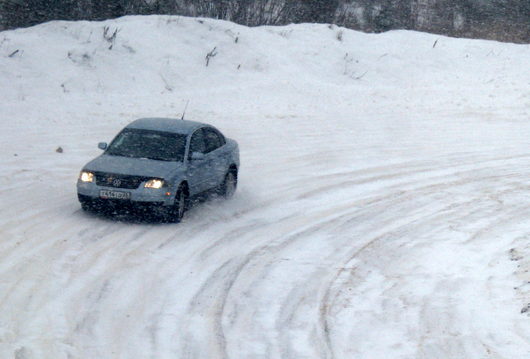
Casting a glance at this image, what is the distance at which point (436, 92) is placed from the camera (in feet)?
104

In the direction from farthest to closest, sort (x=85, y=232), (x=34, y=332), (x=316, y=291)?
(x=85, y=232) → (x=316, y=291) → (x=34, y=332)

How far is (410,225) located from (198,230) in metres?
3.68

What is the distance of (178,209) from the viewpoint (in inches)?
532

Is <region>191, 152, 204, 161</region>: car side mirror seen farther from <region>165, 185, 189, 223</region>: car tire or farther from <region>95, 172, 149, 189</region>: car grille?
<region>95, 172, 149, 189</region>: car grille

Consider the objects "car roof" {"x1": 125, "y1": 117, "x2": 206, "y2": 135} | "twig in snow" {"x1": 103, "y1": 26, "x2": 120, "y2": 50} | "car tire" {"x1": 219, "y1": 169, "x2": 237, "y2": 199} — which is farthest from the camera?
"twig in snow" {"x1": 103, "y1": 26, "x2": 120, "y2": 50}

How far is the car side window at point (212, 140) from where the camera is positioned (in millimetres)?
15231

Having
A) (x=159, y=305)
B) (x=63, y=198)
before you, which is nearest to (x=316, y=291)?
(x=159, y=305)

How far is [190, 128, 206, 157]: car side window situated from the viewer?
14627mm

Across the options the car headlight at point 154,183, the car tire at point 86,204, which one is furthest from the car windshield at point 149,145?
the car tire at point 86,204

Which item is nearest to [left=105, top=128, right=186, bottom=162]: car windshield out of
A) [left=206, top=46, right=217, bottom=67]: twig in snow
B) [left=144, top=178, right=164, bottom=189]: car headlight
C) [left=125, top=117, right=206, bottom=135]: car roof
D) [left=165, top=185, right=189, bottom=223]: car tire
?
[left=125, top=117, right=206, bottom=135]: car roof

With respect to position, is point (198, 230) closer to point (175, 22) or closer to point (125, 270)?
point (125, 270)

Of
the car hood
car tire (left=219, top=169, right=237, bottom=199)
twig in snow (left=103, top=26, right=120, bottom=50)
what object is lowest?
car tire (left=219, top=169, right=237, bottom=199)

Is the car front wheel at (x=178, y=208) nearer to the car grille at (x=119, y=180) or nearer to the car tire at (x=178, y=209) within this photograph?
the car tire at (x=178, y=209)

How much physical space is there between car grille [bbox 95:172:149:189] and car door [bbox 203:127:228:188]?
1.92 metres
